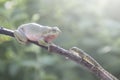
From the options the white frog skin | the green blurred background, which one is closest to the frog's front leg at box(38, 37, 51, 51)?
the white frog skin

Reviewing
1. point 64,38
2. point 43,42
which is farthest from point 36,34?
point 64,38

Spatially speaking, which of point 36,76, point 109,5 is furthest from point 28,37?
point 109,5

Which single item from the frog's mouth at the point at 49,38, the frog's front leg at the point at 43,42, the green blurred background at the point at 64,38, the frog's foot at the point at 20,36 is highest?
the green blurred background at the point at 64,38

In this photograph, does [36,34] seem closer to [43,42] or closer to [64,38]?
[43,42]

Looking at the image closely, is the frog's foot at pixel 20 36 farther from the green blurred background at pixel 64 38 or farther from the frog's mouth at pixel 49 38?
the green blurred background at pixel 64 38

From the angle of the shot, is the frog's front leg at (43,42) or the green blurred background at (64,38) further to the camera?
the green blurred background at (64,38)

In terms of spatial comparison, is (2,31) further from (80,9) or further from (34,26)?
(80,9)

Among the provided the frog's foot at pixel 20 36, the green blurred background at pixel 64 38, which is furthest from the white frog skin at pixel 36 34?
the green blurred background at pixel 64 38
